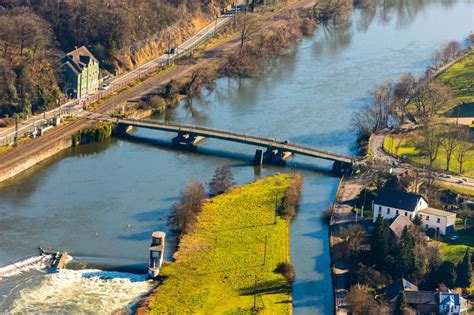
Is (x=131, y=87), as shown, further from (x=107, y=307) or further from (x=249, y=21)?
(x=107, y=307)

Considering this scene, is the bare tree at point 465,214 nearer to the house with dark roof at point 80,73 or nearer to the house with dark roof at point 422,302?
the house with dark roof at point 422,302

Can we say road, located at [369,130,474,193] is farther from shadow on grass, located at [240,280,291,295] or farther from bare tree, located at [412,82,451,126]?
shadow on grass, located at [240,280,291,295]

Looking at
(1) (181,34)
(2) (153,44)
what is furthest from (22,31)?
(1) (181,34)

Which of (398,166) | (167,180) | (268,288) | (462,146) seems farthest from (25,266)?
(462,146)

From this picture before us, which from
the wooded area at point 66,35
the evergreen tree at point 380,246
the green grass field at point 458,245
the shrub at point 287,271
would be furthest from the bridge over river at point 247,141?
the shrub at point 287,271

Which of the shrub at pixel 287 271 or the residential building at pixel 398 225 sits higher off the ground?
the residential building at pixel 398 225
